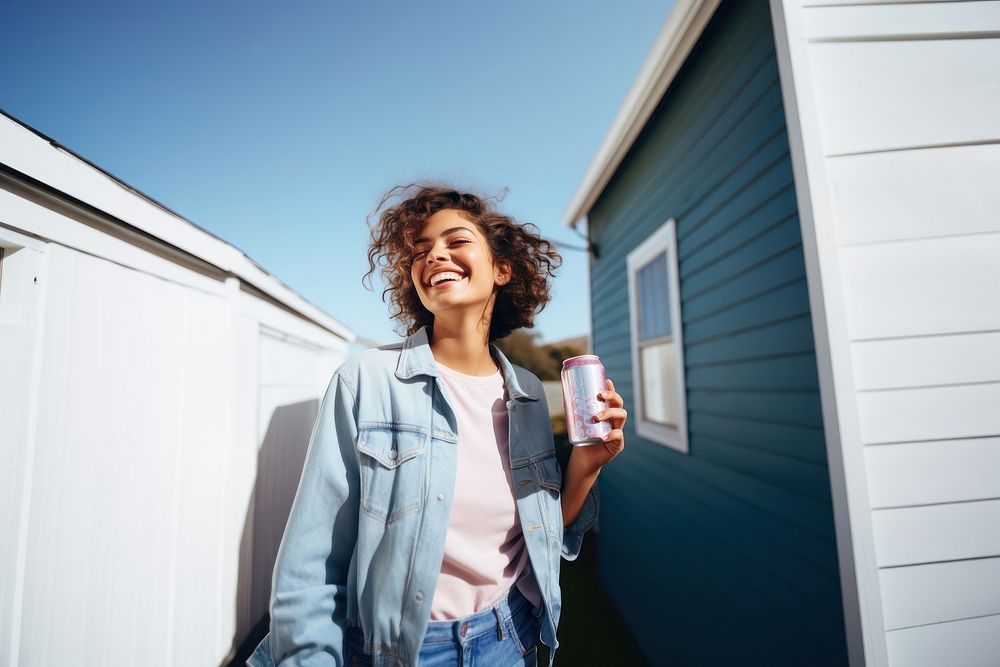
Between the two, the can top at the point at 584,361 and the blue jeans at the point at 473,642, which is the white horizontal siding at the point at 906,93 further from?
the blue jeans at the point at 473,642

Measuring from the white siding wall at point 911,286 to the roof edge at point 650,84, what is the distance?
1.27m

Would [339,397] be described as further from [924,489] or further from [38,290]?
[924,489]

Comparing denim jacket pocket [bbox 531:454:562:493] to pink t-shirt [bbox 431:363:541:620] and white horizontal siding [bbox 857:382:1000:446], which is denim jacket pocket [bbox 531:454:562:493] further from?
white horizontal siding [bbox 857:382:1000:446]

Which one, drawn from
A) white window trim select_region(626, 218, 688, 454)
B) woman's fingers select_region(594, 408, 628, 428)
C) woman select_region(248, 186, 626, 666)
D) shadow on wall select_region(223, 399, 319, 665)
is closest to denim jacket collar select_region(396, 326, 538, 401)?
woman select_region(248, 186, 626, 666)

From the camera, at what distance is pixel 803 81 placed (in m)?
1.58

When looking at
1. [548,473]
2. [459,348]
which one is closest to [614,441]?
[548,473]

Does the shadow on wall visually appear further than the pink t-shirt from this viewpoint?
Yes

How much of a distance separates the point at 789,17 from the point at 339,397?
2099 mm

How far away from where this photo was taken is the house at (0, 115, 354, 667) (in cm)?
112

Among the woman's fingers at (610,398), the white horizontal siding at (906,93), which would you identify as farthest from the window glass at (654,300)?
the woman's fingers at (610,398)

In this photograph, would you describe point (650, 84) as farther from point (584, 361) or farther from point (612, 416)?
point (612, 416)

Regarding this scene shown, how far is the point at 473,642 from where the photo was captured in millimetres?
1161

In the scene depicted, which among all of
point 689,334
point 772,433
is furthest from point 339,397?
point 689,334

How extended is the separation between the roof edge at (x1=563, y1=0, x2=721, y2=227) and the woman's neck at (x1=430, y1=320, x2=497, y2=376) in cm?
261
